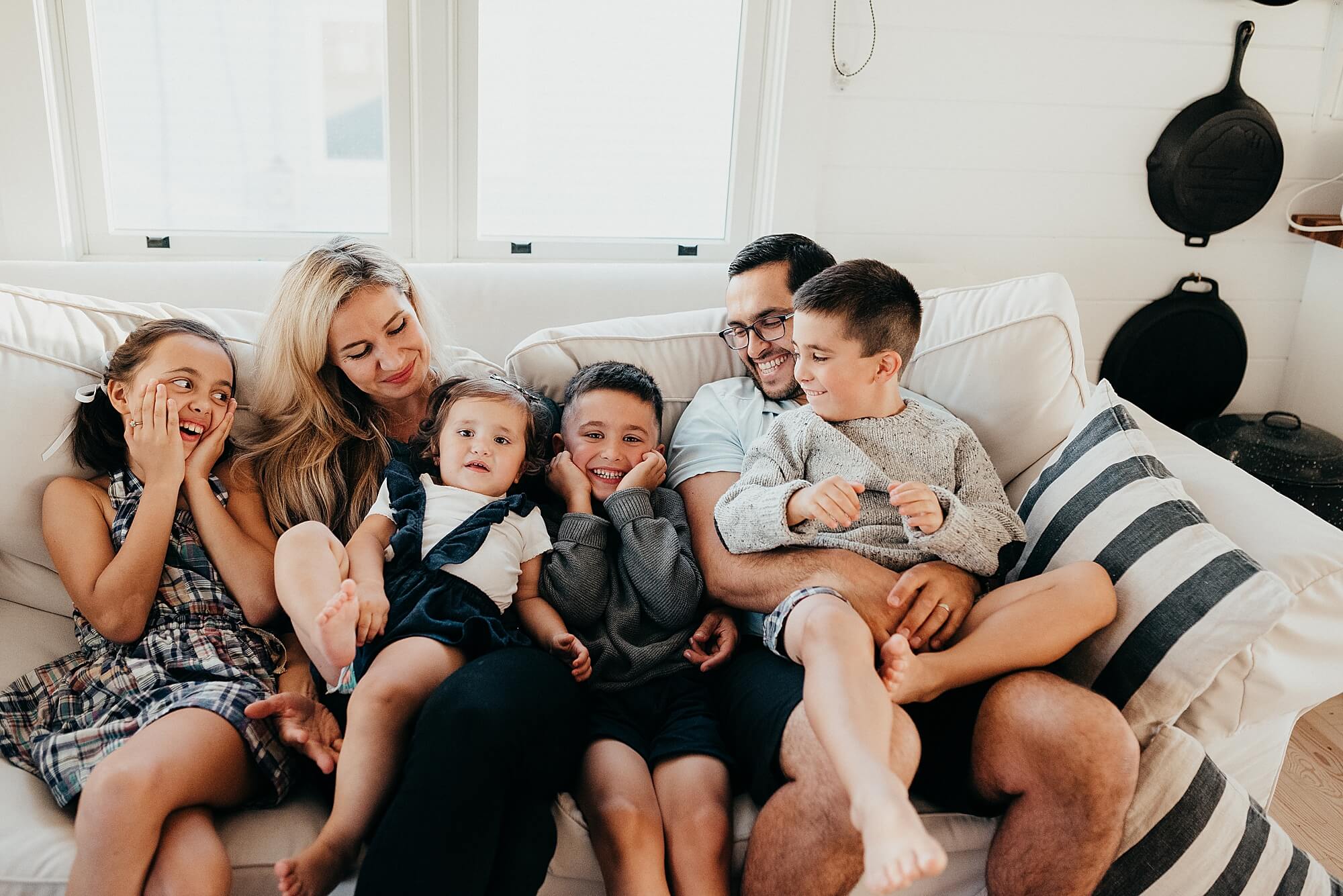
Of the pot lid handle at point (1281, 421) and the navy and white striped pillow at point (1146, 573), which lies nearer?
the navy and white striped pillow at point (1146, 573)

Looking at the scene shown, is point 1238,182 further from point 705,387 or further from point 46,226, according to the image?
point 46,226

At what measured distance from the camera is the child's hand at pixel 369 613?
1.46 meters

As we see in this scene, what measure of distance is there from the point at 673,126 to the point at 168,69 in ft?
3.98

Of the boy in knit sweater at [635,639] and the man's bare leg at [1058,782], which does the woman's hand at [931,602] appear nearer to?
the man's bare leg at [1058,782]

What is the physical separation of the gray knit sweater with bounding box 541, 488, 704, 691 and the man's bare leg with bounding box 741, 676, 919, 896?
331 mm

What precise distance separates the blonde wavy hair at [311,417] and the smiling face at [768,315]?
66 cm

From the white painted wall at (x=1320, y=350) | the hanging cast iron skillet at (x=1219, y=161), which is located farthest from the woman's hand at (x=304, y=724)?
the white painted wall at (x=1320, y=350)

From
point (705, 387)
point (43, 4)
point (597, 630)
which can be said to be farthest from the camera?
point (43, 4)

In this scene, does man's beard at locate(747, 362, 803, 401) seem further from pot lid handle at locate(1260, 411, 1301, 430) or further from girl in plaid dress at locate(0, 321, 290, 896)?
pot lid handle at locate(1260, 411, 1301, 430)

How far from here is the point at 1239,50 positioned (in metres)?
2.69

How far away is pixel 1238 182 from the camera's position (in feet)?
9.05

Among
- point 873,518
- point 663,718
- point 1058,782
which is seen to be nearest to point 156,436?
point 663,718

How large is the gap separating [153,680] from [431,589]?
0.41 m

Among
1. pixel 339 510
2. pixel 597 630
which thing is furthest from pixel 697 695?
pixel 339 510
